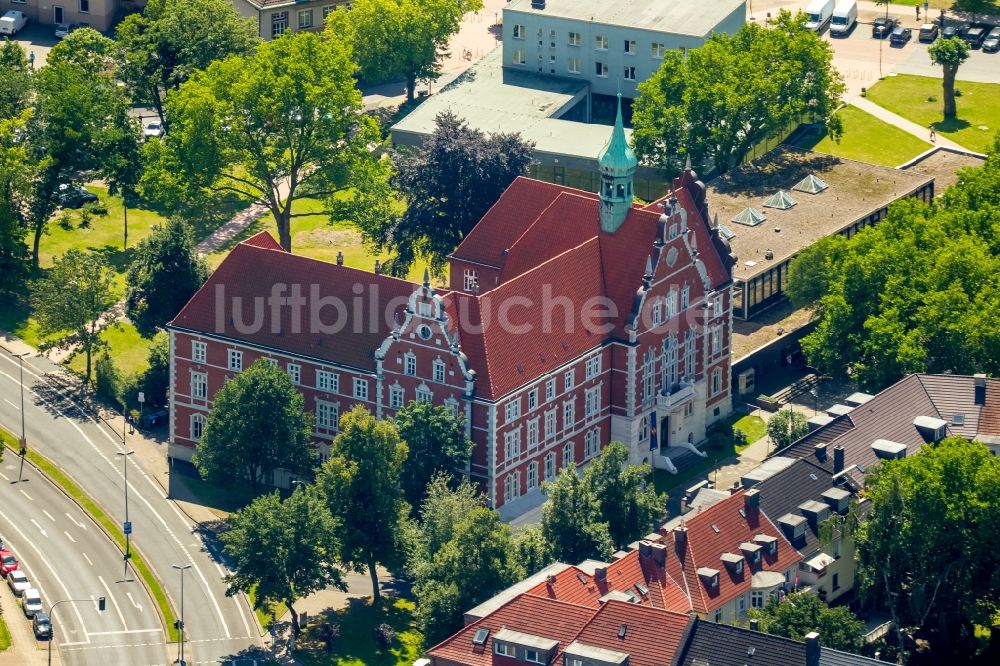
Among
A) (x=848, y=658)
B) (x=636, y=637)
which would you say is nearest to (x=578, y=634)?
(x=636, y=637)

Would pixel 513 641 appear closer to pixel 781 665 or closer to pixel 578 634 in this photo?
pixel 578 634

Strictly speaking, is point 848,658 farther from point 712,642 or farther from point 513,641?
point 513,641

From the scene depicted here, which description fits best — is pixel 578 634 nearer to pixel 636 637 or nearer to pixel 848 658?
pixel 636 637

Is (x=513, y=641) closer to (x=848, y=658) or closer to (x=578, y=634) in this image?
(x=578, y=634)

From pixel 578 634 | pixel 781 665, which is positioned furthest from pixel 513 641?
pixel 781 665
